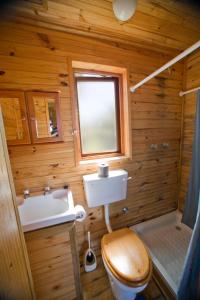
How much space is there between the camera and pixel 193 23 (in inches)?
43.3

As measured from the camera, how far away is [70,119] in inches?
46.4

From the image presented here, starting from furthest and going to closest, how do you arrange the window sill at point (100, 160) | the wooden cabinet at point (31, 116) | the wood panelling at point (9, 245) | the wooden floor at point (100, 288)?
1. the window sill at point (100, 160)
2. the wooden floor at point (100, 288)
3. the wooden cabinet at point (31, 116)
4. the wood panelling at point (9, 245)

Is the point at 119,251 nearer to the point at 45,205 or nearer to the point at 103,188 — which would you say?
the point at 103,188

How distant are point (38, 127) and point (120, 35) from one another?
1111 millimetres

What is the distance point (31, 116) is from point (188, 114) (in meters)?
1.78

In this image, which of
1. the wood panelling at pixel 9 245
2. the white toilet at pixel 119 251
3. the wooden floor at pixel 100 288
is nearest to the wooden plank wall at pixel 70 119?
the white toilet at pixel 119 251

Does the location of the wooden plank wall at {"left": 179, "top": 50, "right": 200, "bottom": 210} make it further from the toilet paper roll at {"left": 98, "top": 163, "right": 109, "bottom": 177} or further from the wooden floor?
the toilet paper roll at {"left": 98, "top": 163, "right": 109, "bottom": 177}

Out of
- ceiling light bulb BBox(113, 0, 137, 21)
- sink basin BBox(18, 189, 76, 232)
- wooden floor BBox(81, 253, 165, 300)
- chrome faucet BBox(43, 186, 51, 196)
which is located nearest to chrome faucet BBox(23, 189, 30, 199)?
sink basin BBox(18, 189, 76, 232)

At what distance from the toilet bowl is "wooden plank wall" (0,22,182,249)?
358 mm

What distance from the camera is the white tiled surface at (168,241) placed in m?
1.16

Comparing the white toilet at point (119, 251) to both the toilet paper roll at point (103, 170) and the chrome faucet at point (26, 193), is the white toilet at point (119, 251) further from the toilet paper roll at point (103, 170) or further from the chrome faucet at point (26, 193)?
the chrome faucet at point (26, 193)

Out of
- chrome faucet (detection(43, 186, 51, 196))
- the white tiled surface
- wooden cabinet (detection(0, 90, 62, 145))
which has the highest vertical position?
wooden cabinet (detection(0, 90, 62, 145))

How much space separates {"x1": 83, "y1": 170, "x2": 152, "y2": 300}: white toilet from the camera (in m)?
0.84

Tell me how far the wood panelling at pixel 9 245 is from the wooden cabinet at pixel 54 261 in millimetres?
203
